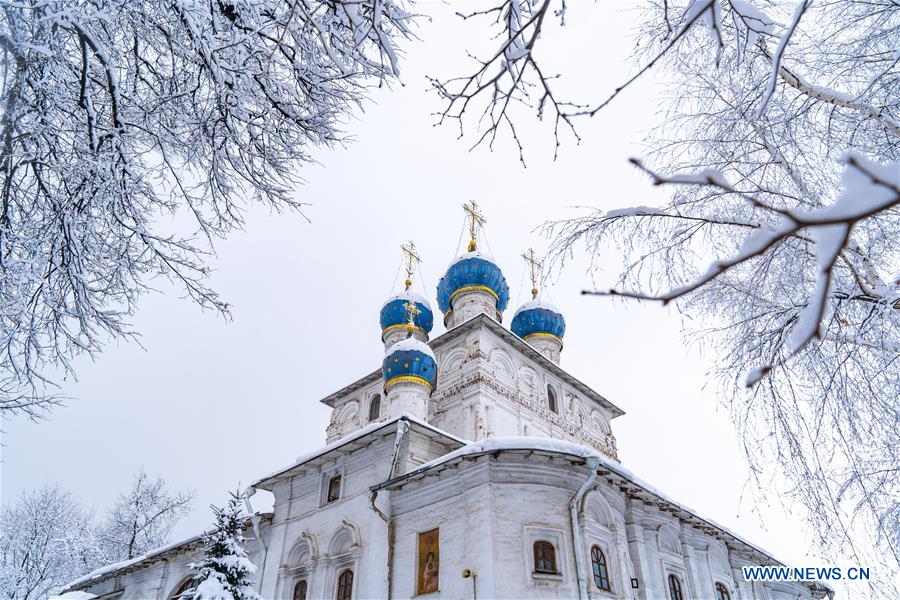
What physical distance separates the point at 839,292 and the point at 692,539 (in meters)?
10.4

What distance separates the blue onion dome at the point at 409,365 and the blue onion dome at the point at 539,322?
7.26 m

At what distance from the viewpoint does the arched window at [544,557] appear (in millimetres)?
9602

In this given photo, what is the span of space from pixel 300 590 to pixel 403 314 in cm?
1102

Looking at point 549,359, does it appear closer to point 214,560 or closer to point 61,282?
point 214,560

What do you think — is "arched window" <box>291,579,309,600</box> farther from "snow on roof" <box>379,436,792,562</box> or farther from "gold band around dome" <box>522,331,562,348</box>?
"gold band around dome" <box>522,331,562,348</box>

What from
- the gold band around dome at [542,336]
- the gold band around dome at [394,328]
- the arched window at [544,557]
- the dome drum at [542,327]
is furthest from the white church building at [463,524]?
the gold band around dome at [542,336]

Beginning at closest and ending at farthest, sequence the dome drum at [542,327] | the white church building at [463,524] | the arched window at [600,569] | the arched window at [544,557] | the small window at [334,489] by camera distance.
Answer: the arched window at [544,557] < the white church building at [463,524] < the arched window at [600,569] < the small window at [334,489] < the dome drum at [542,327]

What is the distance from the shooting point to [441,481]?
10.8 meters

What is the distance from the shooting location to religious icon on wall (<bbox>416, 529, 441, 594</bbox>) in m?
10.1

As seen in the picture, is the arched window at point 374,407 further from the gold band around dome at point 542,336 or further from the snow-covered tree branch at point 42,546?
the snow-covered tree branch at point 42,546

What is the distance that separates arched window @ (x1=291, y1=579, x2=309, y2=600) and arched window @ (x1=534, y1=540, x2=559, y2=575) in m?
5.30

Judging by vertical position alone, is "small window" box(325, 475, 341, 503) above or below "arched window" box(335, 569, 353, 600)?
above

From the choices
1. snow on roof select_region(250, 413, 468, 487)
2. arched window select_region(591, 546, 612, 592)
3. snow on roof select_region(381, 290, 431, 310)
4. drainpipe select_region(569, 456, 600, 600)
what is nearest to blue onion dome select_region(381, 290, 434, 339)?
snow on roof select_region(381, 290, 431, 310)

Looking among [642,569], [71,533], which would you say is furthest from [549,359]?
[71,533]
